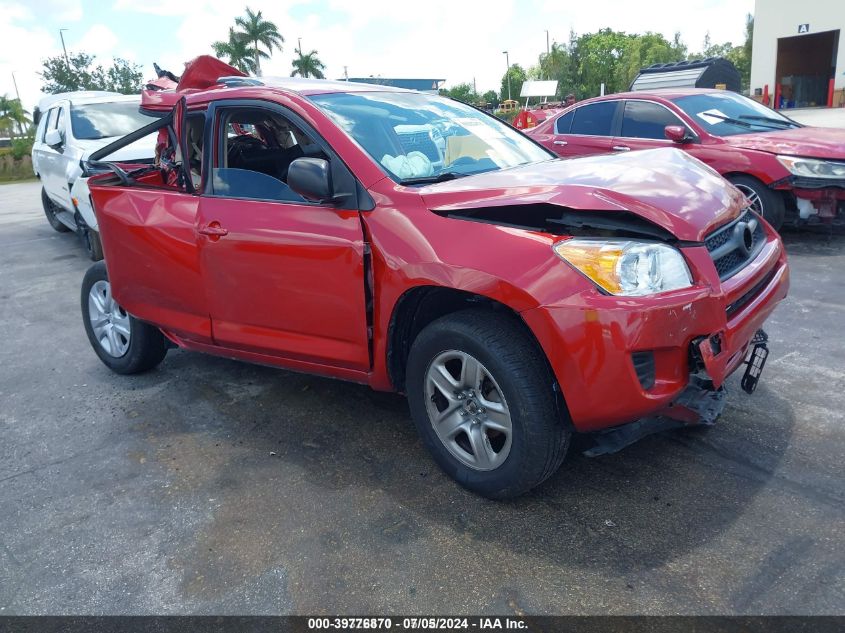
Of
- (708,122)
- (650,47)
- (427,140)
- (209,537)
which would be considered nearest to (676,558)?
(209,537)

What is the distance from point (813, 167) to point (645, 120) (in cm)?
192

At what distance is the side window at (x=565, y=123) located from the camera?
28.1 feet

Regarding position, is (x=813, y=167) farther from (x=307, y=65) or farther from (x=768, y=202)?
(x=307, y=65)

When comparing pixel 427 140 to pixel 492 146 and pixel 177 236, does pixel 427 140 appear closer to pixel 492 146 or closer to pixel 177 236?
pixel 492 146

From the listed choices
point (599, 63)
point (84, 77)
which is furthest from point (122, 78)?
point (599, 63)

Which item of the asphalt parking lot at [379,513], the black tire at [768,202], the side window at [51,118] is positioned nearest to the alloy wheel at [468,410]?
the asphalt parking lot at [379,513]

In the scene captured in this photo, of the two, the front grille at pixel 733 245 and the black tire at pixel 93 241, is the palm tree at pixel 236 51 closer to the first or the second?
the black tire at pixel 93 241

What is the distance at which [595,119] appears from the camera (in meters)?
8.30

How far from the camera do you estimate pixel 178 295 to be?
155 inches

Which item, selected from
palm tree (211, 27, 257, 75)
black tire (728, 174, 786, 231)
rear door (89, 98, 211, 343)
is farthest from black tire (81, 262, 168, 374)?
palm tree (211, 27, 257, 75)

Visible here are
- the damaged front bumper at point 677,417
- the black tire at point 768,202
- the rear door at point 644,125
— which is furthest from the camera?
the rear door at point 644,125

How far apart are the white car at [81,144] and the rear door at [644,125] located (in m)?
5.34

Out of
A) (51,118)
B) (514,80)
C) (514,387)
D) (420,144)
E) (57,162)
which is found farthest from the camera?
(514,80)

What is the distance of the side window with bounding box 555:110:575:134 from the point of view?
28.1 ft
